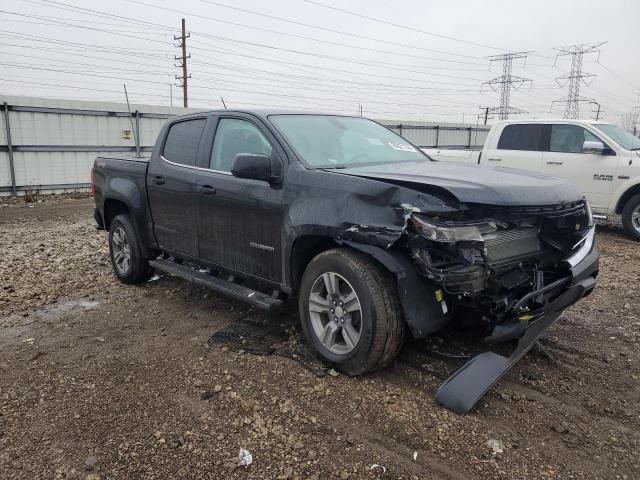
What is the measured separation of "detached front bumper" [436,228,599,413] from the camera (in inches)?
119

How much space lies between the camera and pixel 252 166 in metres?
3.73

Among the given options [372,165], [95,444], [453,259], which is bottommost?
[95,444]

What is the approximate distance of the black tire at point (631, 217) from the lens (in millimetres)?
8125

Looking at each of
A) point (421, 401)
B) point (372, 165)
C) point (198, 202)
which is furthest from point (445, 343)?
point (198, 202)

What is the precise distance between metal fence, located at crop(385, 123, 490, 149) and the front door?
1721 centimetres

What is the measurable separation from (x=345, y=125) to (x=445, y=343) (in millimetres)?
2051

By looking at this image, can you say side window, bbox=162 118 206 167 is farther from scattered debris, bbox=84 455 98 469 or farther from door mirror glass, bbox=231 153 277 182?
scattered debris, bbox=84 455 98 469

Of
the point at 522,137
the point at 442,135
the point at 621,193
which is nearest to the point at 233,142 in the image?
the point at 522,137

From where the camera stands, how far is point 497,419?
2957 millimetres

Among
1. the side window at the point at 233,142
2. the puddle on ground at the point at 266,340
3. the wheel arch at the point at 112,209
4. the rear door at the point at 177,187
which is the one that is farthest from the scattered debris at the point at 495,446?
the wheel arch at the point at 112,209

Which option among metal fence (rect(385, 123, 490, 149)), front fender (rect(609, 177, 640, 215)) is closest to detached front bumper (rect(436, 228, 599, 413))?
front fender (rect(609, 177, 640, 215))

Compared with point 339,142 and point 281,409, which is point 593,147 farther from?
point 281,409

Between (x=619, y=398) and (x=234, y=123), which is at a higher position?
(x=234, y=123)

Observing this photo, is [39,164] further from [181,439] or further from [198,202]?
[181,439]
